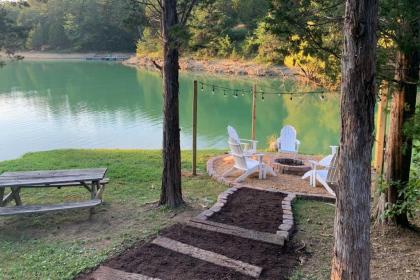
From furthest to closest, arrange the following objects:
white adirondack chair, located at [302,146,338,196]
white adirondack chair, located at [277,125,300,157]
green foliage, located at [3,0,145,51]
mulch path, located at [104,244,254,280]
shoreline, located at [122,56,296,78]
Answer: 1. green foliage, located at [3,0,145,51]
2. shoreline, located at [122,56,296,78]
3. white adirondack chair, located at [277,125,300,157]
4. white adirondack chair, located at [302,146,338,196]
5. mulch path, located at [104,244,254,280]

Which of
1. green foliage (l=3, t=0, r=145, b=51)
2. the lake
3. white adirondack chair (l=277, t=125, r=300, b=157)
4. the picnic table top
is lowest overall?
the lake

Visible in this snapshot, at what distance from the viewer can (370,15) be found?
2.07 metres

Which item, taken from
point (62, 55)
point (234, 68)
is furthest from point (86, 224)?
point (62, 55)

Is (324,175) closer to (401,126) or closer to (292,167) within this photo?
(292,167)

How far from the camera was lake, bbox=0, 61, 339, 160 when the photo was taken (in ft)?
39.4

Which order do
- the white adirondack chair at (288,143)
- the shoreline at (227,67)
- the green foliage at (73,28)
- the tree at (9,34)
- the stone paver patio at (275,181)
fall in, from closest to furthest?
the stone paver patio at (275,181) < the white adirondack chair at (288,143) < the tree at (9,34) < the shoreline at (227,67) < the green foliage at (73,28)

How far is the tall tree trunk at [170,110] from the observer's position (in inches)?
176

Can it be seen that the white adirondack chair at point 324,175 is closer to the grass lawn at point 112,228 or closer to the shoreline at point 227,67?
the grass lawn at point 112,228

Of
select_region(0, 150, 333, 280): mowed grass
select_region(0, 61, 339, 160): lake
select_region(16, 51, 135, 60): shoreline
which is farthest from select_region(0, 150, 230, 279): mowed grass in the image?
select_region(16, 51, 135, 60): shoreline

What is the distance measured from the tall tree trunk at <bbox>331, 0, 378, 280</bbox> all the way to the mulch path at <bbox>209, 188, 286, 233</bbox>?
1681 millimetres

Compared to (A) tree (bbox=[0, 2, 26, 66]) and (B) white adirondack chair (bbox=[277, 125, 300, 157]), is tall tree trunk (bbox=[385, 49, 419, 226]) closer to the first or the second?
(B) white adirondack chair (bbox=[277, 125, 300, 157])

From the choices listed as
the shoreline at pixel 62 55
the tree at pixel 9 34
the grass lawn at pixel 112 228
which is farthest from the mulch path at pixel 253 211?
the shoreline at pixel 62 55

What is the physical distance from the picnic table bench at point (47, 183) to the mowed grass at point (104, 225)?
218 millimetres

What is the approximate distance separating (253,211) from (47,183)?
7.36ft
